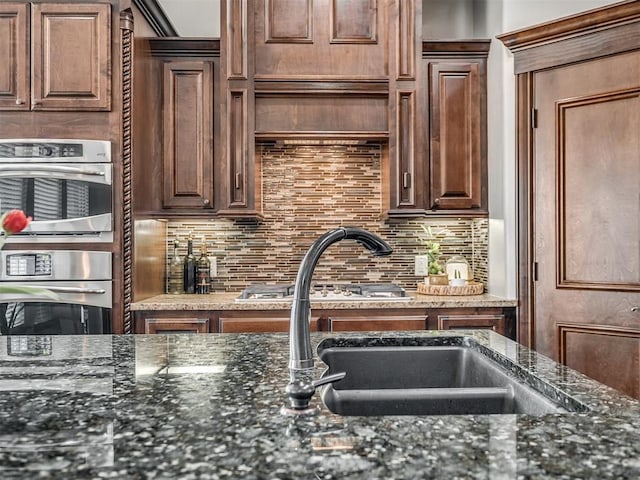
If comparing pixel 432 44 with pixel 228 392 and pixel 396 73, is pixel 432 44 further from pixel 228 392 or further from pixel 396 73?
pixel 228 392

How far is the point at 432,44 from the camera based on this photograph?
309 cm

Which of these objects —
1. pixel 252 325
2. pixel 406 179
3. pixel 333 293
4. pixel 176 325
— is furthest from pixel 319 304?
pixel 406 179

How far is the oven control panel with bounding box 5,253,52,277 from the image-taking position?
2664mm

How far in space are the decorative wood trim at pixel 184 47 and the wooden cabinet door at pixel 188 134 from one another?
0.05m

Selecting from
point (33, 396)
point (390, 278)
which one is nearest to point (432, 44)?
point (390, 278)

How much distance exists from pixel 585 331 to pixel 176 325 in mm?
2071

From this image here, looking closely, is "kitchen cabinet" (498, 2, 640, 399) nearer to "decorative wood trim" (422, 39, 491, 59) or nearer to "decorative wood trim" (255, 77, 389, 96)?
"decorative wood trim" (422, 39, 491, 59)

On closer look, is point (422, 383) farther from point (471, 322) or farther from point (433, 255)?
point (433, 255)

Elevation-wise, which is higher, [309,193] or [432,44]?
[432,44]

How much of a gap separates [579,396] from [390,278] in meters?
2.49

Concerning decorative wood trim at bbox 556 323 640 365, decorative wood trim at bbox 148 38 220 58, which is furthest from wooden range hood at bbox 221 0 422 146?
decorative wood trim at bbox 556 323 640 365

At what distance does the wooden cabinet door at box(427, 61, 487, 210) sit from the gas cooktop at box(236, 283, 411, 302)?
568 mm

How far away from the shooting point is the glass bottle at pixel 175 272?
3393mm

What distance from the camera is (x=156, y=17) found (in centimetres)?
315
